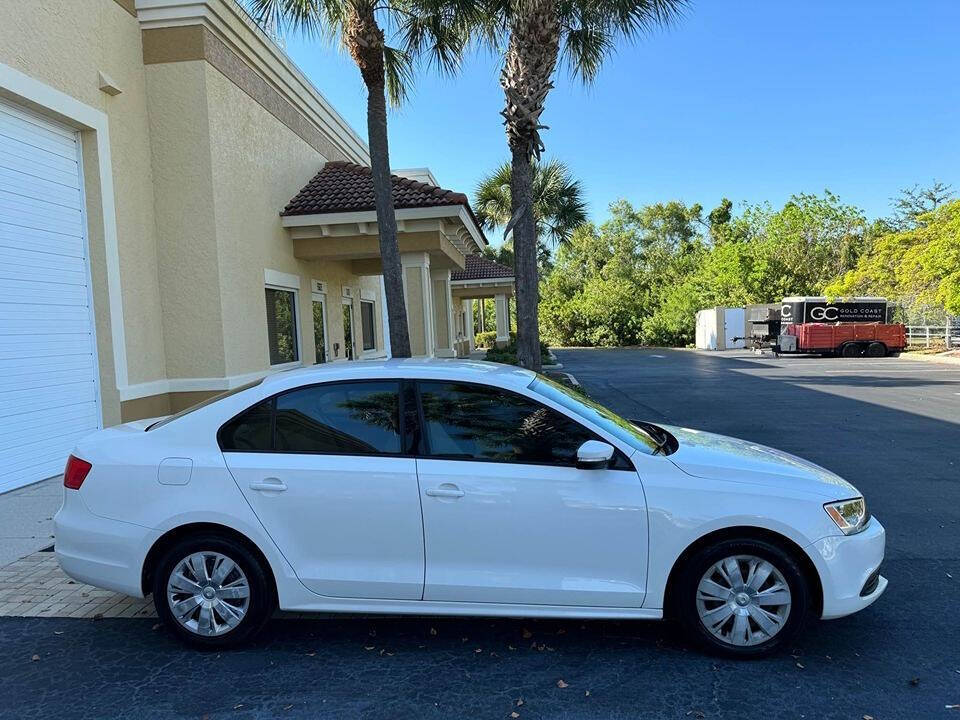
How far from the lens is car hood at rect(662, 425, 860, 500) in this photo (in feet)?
11.3

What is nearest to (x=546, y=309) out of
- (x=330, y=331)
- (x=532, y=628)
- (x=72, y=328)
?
(x=330, y=331)

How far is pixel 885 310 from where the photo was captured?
29.2 meters

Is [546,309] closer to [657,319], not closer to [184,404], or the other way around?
[657,319]

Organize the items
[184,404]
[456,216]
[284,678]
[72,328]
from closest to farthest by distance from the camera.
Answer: [284,678]
[72,328]
[184,404]
[456,216]

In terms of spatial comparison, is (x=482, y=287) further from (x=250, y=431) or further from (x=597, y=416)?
(x=250, y=431)

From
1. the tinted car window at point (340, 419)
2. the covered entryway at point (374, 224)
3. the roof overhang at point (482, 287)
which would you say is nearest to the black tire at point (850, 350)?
the roof overhang at point (482, 287)

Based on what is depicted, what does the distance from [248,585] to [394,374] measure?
1.38 meters

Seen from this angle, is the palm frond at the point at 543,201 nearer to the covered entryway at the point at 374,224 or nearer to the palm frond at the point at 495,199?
the palm frond at the point at 495,199

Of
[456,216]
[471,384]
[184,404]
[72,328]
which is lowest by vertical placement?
[184,404]

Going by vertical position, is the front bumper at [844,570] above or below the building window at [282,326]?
below

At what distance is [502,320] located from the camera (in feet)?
98.0

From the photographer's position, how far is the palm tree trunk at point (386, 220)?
9.30 meters

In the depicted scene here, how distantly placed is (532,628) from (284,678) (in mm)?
1389

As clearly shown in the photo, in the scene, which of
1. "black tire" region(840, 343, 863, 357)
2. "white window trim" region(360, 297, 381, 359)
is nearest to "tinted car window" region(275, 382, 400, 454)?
"white window trim" region(360, 297, 381, 359)
